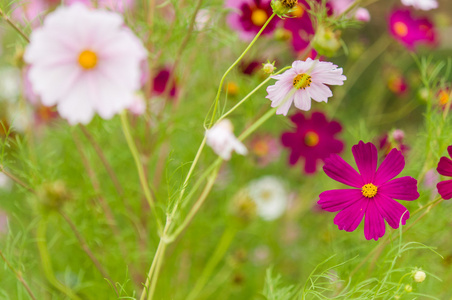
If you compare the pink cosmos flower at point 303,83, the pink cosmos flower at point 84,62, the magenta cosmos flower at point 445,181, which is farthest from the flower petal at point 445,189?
the pink cosmos flower at point 84,62

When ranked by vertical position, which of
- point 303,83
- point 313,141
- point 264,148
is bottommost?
point 264,148

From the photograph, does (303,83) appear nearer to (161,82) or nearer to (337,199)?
(337,199)

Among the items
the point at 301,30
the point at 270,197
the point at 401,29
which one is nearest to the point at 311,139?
the point at 301,30

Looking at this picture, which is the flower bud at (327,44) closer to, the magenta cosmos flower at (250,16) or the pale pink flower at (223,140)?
the pale pink flower at (223,140)

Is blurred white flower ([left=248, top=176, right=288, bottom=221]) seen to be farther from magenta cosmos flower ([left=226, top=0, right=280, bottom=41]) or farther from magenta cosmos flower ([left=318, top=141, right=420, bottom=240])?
magenta cosmos flower ([left=318, top=141, right=420, bottom=240])

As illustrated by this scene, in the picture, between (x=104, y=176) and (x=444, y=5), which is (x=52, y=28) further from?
(x=444, y=5)
